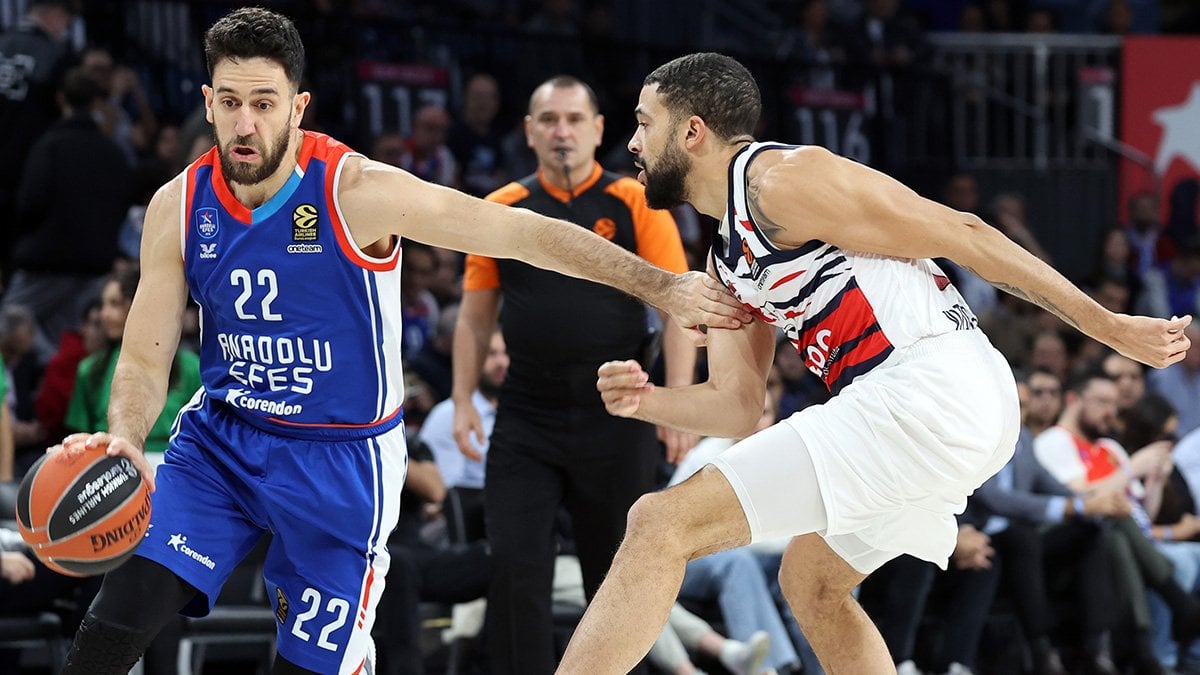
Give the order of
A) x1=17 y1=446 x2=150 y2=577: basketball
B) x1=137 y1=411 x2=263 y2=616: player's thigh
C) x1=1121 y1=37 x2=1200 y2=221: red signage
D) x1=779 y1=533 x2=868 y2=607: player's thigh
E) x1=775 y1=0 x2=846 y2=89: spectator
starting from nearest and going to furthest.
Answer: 1. x1=17 y1=446 x2=150 y2=577: basketball
2. x1=137 y1=411 x2=263 y2=616: player's thigh
3. x1=779 y1=533 x2=868 y2=607: player's thigh
4. x1=775 y1=0 x2=846 y2=89: spectator
5. x1=1121 y1=37 x2=1200 y2=221: red signage

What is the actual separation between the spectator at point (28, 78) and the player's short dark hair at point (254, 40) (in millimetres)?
5360

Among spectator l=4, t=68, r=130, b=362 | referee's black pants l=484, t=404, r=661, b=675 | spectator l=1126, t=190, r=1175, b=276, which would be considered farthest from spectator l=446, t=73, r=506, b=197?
spectator l=1126, t=190, r=1175, b=276

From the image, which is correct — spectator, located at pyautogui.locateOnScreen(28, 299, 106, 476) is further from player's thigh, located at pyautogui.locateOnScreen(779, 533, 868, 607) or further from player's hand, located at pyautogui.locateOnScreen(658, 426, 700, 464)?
player's thigh, located at pyautogui.locateOnScreen(779, 533, 868, 607)

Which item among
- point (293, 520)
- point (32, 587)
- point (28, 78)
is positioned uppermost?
point (28, 78)

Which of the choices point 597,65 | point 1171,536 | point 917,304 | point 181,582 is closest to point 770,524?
point 917,304

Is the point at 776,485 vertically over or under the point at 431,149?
under

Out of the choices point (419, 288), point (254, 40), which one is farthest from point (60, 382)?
point (254, 40)

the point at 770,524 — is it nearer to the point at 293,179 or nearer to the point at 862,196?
the point at 862,196

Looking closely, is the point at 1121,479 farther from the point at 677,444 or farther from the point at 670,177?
the point at 670,177

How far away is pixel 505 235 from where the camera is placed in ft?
15.0

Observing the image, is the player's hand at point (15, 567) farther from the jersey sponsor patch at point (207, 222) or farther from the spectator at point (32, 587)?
the jersey sponsor patch at point (207, 222)

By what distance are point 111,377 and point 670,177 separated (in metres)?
3.87

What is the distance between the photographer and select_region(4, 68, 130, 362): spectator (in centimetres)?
906

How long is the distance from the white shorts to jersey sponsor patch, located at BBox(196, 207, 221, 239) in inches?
61.3
